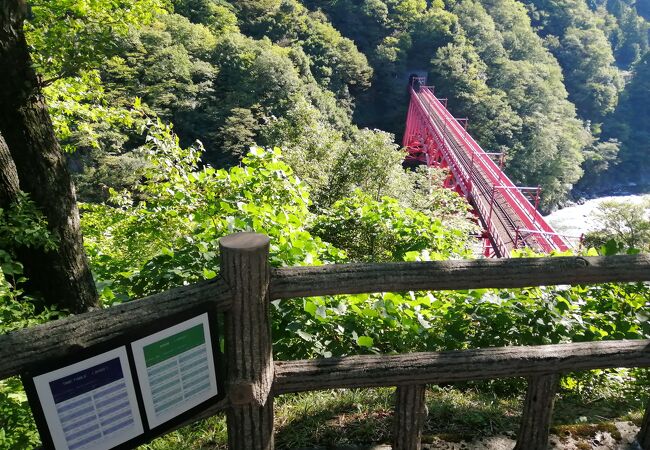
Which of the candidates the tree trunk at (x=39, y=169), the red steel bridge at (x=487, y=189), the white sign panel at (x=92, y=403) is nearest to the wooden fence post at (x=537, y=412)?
the white sign panel at (x=92, y=403)

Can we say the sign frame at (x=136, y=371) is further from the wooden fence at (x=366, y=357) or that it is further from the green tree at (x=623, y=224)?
the green tree at (x=623, y=224)

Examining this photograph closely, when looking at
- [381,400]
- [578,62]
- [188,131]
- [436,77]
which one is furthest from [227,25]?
[578,62]

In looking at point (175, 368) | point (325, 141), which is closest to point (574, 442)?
point (175, 368)

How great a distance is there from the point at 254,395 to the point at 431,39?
159 feet

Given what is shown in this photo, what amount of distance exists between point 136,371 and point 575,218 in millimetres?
42807

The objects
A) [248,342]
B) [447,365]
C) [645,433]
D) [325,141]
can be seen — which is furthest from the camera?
[325,141]

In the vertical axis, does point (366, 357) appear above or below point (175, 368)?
below

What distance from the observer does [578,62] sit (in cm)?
5525

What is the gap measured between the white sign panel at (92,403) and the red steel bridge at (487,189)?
38.5ft

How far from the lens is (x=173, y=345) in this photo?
126 centimetres

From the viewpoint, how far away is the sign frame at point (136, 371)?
3.37 ft

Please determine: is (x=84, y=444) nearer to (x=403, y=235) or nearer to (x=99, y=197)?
(x=403, y=235)

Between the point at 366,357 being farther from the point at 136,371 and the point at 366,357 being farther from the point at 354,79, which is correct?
the point at 354,79

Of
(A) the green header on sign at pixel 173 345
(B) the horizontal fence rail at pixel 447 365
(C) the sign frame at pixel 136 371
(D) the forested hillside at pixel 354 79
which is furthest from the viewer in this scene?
(D) the forested hillside at pixel 354 79
